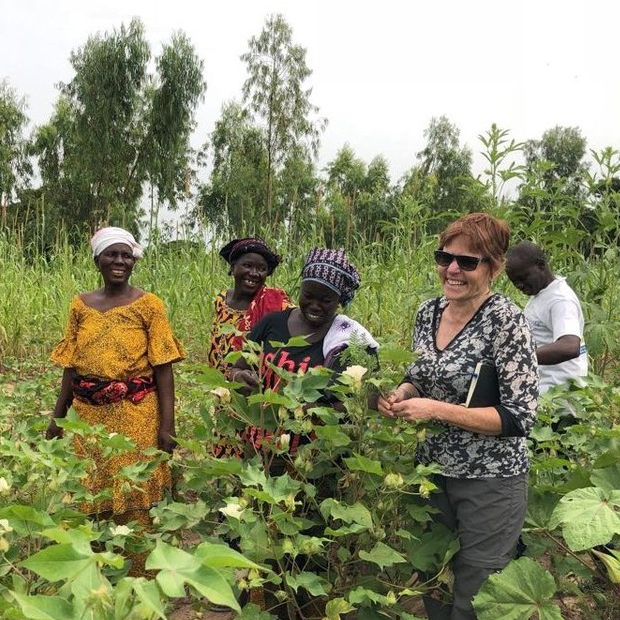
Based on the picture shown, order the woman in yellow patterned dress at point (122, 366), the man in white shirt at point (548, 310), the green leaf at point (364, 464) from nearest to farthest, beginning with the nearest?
the green leaf at point (364, 464), the woman in yellow patterned dress at point (122, 366), the man in white shirt at point (548, 310)

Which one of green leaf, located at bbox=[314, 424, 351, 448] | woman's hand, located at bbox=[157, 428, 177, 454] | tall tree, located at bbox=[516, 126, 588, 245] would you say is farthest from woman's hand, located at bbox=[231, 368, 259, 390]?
tall tree, located at bbox=[516, 126, 588, 245]

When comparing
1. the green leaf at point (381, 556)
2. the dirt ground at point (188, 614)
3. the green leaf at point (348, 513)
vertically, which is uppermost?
the green leaf at point (348, 513)

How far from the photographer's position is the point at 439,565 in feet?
6.04

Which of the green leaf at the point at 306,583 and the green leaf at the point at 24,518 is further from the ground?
the green leaf at the point at 24,518

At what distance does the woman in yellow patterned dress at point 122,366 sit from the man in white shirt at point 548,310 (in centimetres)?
158

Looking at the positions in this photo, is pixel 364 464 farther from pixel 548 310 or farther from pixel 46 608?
pixel 548 310

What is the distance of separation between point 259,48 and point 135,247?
22.8 meters

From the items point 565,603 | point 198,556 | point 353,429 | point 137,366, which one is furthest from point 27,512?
point 565,603

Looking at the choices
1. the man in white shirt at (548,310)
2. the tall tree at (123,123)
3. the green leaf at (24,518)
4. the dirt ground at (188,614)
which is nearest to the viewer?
the green leaf at (24,518)

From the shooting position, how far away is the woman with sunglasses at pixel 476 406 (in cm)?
176

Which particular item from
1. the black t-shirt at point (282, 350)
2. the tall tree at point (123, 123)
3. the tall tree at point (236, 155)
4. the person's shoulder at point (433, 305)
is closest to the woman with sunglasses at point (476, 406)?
the person's shoulder at point (433, 305)

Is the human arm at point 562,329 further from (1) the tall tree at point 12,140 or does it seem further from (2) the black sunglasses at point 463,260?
(1) the tall tree at point 12,140

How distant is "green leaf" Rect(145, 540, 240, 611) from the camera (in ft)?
2.52

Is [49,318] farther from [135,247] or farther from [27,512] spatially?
[27,512]
